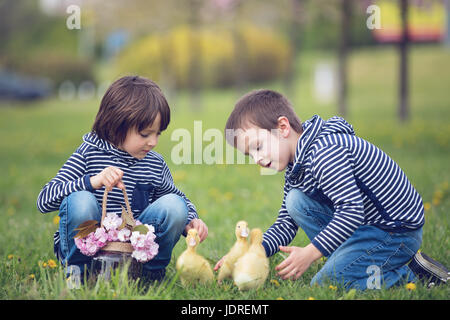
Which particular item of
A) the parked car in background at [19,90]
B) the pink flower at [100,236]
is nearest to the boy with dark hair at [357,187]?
the pink flower at [100,236]

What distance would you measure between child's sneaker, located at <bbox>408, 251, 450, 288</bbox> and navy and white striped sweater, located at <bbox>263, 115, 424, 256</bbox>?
0.56ft

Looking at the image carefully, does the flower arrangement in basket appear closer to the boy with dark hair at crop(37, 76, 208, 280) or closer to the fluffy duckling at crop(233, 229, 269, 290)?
the boy with dark hair at crop(37, 76, 208, 280)

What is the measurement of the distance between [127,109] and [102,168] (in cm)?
32

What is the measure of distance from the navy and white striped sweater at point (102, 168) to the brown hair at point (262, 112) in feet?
1.48

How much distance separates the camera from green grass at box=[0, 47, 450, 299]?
95.9 inches

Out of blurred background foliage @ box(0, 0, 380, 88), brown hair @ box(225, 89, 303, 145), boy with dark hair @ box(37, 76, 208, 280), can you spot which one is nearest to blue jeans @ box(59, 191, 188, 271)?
boy with dark hair @ box(37, 76, 208, 280)

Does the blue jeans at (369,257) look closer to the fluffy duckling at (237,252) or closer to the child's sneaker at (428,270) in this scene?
the child's sneaker at (428,270)

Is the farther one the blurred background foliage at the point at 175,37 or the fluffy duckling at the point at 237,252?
the blurred background foliage at the point at 175,37

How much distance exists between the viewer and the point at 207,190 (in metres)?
5.31

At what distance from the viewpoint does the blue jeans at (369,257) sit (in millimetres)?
2592

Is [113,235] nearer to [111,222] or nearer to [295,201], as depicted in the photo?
[111,222]

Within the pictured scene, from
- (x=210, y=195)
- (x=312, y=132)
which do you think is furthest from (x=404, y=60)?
(x=312, y=132)
